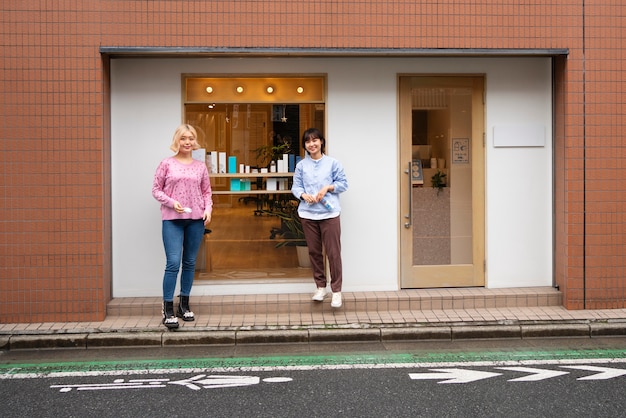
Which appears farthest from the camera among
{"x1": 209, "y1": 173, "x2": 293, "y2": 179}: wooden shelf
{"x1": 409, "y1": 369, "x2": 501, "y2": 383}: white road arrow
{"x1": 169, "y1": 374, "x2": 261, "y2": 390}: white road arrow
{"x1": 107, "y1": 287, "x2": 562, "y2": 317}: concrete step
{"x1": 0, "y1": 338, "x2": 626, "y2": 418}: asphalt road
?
{"x1": 209, "y1": 173, "x2": 293, "y2": 179}: wooden shelf

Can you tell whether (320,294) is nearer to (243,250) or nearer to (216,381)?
(243,250)

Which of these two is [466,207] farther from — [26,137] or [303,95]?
[26,137]

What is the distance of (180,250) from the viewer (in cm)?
713

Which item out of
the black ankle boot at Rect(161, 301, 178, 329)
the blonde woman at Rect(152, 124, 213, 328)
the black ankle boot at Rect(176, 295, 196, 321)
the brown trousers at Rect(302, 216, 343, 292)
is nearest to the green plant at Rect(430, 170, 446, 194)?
the brown trousers at Rect(302, 216, 343, 292)

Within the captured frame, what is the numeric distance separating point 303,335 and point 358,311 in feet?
3.39

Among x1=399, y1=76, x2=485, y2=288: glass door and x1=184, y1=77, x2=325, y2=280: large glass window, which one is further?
x1=399, y1=76, x2=485, y2=288: glass door

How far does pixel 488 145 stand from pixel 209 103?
3.33 meters

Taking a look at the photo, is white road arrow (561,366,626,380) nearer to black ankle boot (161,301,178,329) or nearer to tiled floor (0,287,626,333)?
tiled floor (0,287,626,333)

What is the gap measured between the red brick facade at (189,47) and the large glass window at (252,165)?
25.9 inches

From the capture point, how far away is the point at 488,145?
807 cm

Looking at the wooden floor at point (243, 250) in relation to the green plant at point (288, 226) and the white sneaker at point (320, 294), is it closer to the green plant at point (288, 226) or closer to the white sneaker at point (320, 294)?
the green plant at point (288, 226)

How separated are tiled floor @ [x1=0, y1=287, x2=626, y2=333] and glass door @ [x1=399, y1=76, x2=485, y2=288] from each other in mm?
324

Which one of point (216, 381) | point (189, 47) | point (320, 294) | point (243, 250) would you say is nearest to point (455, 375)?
point (216, 381)

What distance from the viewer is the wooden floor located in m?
8.05
